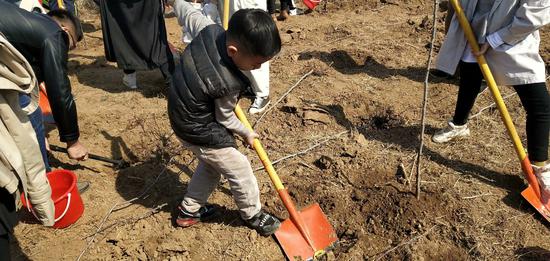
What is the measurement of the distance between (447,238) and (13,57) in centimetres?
247

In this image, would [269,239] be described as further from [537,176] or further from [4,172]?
[537,176]

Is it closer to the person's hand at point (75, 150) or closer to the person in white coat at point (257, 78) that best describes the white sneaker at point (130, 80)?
the person in white coat at point (257, 78)

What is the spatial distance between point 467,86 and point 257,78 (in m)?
1.78

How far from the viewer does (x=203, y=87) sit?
6.94 feet

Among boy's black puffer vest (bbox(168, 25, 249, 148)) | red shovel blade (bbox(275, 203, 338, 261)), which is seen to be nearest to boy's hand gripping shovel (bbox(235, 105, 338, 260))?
red shovel blade (bbox(275, 203, 338, 261))

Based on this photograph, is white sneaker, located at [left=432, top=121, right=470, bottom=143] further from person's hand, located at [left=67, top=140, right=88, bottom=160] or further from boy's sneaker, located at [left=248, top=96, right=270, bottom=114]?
person's hand, located at [left=67, top=140, right=88, bottom=160]

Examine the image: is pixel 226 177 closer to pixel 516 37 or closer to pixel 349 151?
pixel 349 151

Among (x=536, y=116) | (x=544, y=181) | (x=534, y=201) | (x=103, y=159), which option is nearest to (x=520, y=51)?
(x=536, y=116)

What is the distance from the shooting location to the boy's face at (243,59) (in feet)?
6.63

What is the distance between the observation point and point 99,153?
3709 millimetres

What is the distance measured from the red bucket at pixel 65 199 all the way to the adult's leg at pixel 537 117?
118 inches

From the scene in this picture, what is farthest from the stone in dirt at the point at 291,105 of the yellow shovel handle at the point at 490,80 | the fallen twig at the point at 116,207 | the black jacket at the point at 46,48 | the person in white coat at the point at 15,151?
the person in white coat at the point at 15,151

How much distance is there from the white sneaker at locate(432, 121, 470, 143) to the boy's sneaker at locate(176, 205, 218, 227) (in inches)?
74.7

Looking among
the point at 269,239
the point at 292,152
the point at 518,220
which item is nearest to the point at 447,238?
the point at 518,220
